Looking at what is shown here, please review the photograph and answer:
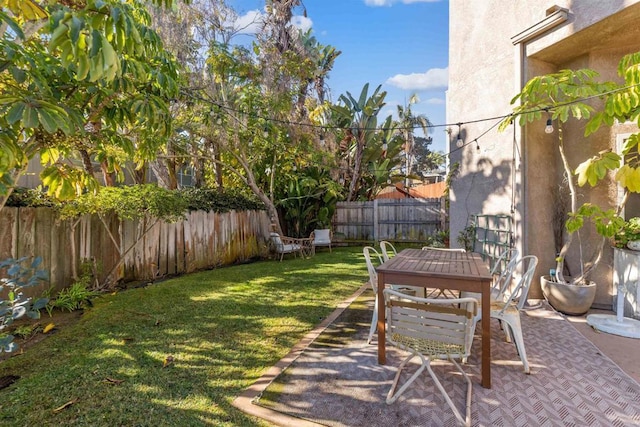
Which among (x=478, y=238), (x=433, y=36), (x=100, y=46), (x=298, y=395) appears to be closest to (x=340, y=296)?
(x=298, y=395)

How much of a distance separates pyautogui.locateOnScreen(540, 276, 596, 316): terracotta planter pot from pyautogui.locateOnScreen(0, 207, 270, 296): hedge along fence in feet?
21.6

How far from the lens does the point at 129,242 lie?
224 inches

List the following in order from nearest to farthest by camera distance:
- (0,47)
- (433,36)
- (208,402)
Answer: (0,47) → (208,402) → (433,36)

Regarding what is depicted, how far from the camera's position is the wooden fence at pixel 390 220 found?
35.1ft

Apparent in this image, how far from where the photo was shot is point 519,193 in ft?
15.4

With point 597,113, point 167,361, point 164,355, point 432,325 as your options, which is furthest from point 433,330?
point 597,113

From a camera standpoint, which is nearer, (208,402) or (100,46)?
(100,46)

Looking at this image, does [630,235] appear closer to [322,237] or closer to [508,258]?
[508,258]

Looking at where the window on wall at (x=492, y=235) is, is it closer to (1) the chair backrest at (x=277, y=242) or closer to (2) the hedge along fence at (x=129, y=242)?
(1) the chair backrest at (x=277, y=242)

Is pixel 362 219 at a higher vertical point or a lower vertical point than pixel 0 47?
lower

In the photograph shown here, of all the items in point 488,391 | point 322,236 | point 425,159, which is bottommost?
point 488,391

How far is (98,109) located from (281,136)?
556 cm

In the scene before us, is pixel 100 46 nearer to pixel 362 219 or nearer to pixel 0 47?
pixel 0 47

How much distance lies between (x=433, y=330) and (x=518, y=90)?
4.36m
